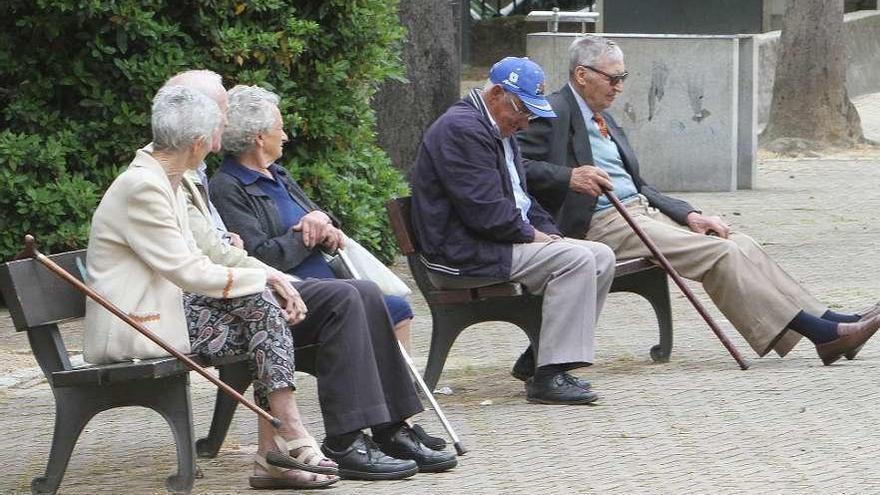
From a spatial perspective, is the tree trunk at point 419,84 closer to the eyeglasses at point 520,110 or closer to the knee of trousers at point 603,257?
the knee of trousers at point 603,257

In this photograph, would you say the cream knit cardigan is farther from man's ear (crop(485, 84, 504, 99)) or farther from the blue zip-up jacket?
man's ear (crop(485, 84, 504, 99))

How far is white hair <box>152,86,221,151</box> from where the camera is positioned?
5629 millimetres

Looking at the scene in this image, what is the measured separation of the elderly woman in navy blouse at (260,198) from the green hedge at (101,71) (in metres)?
2.89

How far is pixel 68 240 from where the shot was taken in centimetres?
914

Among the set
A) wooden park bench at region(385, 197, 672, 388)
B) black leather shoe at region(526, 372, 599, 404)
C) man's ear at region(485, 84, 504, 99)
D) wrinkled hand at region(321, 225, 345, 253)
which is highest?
man's ear at region(485, 84, 504, 99)

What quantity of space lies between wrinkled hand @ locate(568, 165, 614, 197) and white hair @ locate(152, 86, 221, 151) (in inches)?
90.8

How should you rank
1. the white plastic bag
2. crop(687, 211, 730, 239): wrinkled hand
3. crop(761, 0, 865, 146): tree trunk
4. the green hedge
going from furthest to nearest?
1. crop(761, 0, 865, 146): tree trunk
2. the green hedge
3. crop(687, 211, 730, 239): wrinkled hand
4. the white plastic bag

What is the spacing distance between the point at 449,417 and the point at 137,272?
1785mm

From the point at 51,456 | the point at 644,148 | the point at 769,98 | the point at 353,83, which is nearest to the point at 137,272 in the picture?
the point at 51,456

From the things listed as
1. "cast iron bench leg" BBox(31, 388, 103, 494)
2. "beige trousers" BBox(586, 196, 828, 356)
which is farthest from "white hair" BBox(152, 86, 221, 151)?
"beige trousers" BBox(586, 196, 828, 356)

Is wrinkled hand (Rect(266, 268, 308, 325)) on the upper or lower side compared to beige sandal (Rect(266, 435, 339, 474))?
upper

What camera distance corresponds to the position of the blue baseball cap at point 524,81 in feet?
22.9

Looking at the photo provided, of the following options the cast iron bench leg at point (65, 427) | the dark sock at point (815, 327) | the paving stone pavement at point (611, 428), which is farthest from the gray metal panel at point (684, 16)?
the cast iron bench leg at point (65, 427)

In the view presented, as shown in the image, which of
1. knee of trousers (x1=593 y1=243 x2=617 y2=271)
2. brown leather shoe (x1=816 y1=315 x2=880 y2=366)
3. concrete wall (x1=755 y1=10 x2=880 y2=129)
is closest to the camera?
knee of trousers (x1=593 y1=243 x2=617 y2=271)
